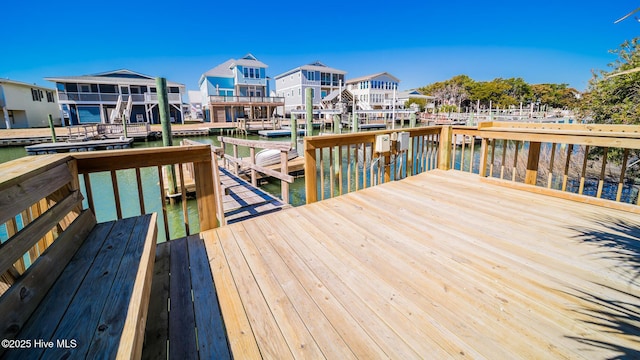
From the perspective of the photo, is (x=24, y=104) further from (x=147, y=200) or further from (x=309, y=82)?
(x=147, y=200)

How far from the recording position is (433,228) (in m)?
2.76

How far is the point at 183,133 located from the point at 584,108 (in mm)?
23518

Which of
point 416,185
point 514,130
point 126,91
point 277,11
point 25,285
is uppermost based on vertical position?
point 277,11

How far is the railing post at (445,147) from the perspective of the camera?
508 centimetres

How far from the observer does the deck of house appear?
1421mm

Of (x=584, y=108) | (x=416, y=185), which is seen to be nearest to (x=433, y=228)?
(x=416, y=185)

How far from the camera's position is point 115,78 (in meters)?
25.6

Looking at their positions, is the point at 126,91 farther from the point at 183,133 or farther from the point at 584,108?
the point at 584,108

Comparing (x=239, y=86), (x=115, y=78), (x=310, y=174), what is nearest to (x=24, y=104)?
(x=115, y=78)

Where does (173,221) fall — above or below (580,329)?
below

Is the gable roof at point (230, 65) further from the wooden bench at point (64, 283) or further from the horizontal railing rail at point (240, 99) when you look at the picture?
the wooden bench at point (64, 283)

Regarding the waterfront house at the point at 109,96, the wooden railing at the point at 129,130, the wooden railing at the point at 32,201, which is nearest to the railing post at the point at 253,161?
the wooden railing at the point at 32,201

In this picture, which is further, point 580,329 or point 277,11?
point 277,11

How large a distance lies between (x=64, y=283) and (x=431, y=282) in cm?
209
